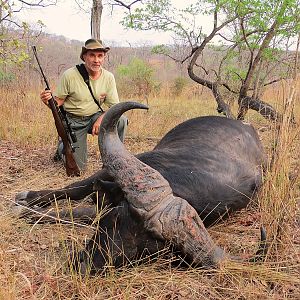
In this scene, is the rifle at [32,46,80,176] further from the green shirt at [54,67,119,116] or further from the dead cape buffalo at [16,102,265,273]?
the dead cape buffalo at [16,102,265,273]

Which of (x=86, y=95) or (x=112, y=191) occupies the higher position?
(x=86, y=95)

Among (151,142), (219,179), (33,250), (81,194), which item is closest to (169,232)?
(219,179)

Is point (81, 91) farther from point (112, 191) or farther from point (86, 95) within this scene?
point (112, 191)

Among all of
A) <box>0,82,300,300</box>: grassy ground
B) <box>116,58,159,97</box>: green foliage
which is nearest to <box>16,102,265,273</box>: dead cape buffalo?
<box>0,82,300,300</box>: grassy ground

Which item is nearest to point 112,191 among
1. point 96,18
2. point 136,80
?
point 96,18

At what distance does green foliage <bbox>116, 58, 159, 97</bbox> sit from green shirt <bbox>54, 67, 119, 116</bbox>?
7.33 metres

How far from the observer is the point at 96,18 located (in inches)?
352

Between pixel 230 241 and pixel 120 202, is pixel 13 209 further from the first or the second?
pixel 230 241

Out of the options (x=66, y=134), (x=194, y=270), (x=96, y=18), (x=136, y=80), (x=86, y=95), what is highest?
(x=96, y=18)

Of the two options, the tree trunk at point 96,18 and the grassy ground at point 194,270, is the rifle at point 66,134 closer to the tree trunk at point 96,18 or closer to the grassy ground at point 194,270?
the grassy ground at point 194,270

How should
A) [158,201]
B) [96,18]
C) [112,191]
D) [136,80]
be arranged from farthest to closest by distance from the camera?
[136,80]
[96,18]
[112,191]
[158,201]

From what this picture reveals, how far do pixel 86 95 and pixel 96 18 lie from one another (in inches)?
186

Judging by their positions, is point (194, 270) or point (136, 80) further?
point (136, 80)

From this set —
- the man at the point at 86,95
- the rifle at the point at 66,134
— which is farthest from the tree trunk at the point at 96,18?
the rifle at the point at 66,134
